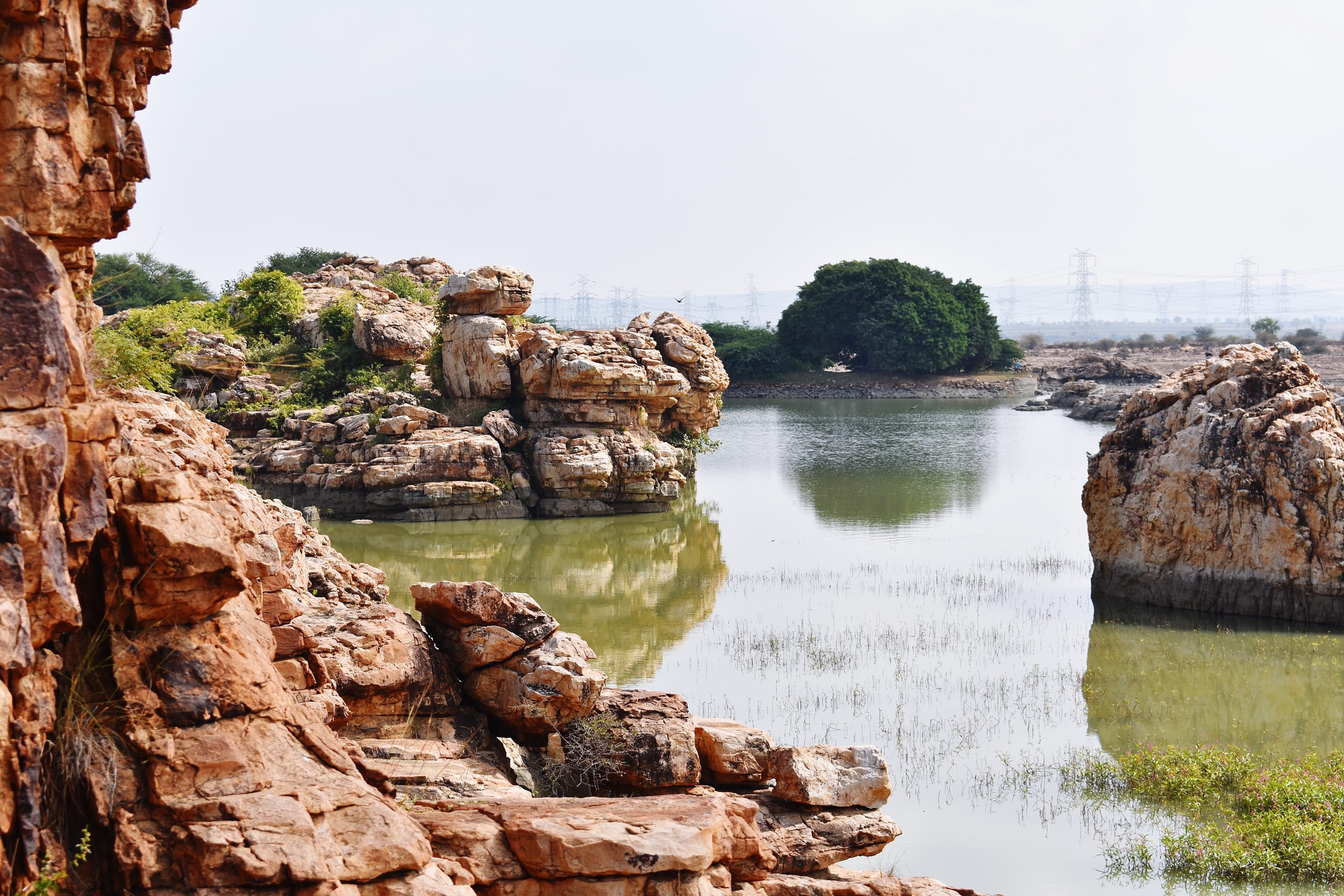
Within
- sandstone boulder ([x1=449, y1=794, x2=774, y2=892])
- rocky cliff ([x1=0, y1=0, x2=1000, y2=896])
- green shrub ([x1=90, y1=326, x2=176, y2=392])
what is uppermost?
green shrub ([x1=90, y1=326, x2=176, y2=392])

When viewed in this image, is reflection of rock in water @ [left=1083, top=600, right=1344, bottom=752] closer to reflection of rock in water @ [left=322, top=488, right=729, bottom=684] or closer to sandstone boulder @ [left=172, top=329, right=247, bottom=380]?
reflection of rock in water @ [left=322, top=488, right=729, bottom=684]

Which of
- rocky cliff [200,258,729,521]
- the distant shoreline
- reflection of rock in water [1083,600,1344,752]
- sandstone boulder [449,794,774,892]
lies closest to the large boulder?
rocky cliff [200,258,729,521]

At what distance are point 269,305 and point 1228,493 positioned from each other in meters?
30.8

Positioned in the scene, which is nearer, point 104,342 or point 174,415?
point 104,342

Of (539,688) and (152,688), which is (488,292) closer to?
(539,688)

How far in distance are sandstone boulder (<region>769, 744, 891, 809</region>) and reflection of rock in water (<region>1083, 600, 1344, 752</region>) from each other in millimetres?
5422

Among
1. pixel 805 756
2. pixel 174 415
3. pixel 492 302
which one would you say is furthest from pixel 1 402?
pixel 492 302

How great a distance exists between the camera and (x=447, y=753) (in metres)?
9.39

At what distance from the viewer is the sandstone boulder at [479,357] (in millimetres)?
33344

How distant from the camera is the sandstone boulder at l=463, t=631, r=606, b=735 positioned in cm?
1005

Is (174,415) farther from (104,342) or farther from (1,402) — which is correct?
(1,402)

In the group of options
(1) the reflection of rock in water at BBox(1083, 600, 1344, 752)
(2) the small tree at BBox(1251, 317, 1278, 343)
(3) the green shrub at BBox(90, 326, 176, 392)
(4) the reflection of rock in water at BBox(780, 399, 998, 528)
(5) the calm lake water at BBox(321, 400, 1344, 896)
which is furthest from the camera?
(2) the small tree at BBox(1251, 317, 1278, 343)

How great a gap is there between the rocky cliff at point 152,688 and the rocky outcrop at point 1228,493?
12.7 metres

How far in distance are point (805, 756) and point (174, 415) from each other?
5490 mm
